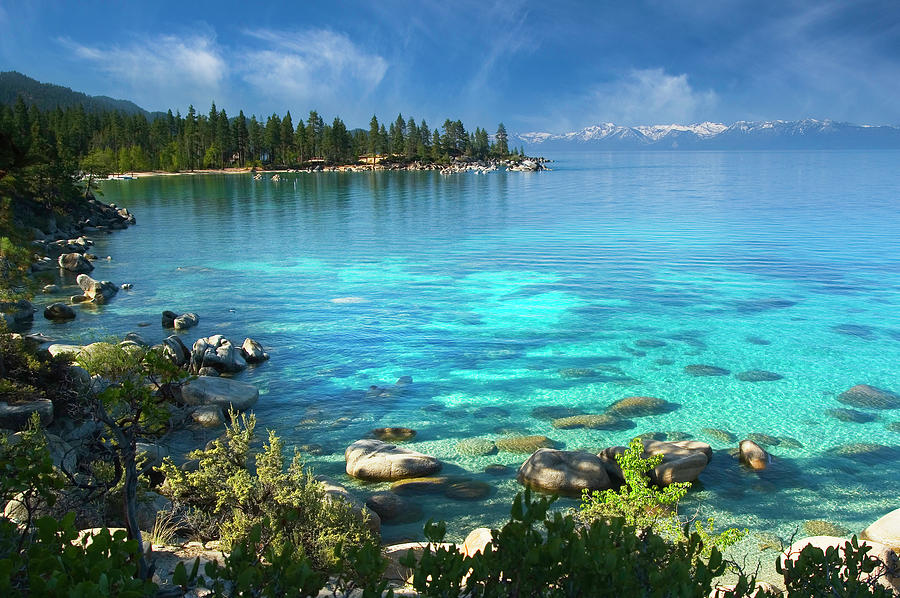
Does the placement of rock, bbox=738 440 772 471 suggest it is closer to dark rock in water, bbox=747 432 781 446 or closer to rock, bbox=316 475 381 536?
dark rock in water, bbox=747 432 781 446

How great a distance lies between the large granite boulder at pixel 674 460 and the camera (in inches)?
523

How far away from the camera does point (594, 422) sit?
661 inches

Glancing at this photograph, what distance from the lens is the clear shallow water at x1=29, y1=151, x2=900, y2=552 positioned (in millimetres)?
14802

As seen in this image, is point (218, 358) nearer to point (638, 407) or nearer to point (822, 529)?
point (638, 407)

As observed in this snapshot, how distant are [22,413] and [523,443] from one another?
11.7m

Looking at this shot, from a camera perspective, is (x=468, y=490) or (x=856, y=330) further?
(x=856, y=330)

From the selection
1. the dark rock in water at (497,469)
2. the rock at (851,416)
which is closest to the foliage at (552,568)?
the dark rock in water at (497,469)

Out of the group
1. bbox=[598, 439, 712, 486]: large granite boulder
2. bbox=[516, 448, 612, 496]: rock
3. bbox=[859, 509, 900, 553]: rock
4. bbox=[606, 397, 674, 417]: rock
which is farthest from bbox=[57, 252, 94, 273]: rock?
bbox=[859, 509, 900, 553]: rock

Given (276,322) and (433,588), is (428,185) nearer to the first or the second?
(276,322)

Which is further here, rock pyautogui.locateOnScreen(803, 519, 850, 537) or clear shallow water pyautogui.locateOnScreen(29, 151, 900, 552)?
clear shallow water pyautogui.locateOnScreen(29, 151, 900, 552)

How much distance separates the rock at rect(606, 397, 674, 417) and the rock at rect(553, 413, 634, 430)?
1.44 ft

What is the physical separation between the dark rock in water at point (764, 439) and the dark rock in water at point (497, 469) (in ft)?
22.0

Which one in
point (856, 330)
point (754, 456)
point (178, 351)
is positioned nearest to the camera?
point (754, 456)

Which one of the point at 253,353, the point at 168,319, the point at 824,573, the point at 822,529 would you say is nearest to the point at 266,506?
the point at 824,573
